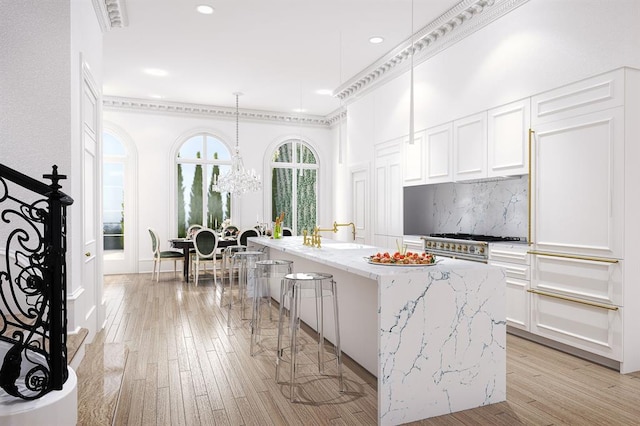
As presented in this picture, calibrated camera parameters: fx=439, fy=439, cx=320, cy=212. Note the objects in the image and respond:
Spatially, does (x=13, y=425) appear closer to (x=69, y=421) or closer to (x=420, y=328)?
(x=69, y=421)

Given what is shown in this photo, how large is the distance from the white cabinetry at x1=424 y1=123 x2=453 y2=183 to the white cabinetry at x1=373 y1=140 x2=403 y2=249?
647 mm

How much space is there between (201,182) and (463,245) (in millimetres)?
5920

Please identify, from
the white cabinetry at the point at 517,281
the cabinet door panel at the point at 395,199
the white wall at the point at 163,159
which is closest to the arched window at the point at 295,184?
the white wall at the point at 163,159

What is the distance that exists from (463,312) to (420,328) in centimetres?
31

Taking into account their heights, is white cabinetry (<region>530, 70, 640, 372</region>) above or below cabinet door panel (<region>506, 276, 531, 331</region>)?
above

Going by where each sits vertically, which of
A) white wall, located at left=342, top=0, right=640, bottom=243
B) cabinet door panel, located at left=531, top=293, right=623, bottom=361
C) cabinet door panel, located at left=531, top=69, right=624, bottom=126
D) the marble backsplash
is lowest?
cabinet door panel, located at left=531, top=293, right=623, bottom=361

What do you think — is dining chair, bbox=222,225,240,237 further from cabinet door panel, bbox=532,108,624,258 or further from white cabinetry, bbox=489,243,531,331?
cabinet door panel, bbox=532,108,624,258

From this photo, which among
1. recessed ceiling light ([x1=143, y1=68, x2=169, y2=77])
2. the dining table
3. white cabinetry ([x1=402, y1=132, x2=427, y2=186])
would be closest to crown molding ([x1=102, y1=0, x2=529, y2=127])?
white cabinetry ([x1=402, y1=132, x2=427, y2=186])

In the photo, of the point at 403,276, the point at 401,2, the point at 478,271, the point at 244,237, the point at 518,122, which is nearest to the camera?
the point at 403,276

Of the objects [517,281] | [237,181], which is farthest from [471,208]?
[237,181]

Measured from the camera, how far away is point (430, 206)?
19.8 feet

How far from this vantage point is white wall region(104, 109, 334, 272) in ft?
27.7

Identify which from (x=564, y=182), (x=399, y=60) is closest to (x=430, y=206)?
(x=399, y=60)

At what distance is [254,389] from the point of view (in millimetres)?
Result: 2947
